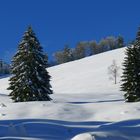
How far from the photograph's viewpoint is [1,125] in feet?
47.6

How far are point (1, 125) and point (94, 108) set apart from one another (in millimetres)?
6585

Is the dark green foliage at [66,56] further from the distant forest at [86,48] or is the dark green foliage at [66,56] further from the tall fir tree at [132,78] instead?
the tall fir tree at [132,78]

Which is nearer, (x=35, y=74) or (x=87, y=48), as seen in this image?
(x=35, y=74)

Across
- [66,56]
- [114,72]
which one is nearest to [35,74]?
[114,72]

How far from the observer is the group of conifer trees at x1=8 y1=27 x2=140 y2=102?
134ft

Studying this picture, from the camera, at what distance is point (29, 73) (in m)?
42.2

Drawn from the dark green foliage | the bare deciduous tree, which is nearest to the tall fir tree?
the bare deciduous tree

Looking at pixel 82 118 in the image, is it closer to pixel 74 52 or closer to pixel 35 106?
pixel 35 106

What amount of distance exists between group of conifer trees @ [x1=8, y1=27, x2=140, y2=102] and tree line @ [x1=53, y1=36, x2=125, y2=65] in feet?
410

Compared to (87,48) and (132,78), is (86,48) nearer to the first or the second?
(87,48)

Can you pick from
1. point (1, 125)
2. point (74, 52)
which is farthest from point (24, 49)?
point (74, 52)

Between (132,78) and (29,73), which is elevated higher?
(29,73)

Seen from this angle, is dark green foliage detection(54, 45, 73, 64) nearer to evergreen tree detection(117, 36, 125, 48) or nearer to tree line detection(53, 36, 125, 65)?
tree line detection(53, 36, 125, 65)

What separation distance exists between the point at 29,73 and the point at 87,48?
147334 millimetres
